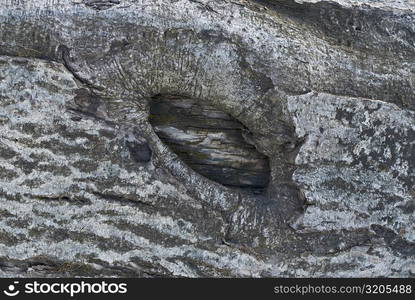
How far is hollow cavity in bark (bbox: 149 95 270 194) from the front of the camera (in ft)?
10.5

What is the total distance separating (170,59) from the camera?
117 inches

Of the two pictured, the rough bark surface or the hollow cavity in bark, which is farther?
the hollow cavity in bark

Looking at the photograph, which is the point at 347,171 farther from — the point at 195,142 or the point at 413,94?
the point at 195,142

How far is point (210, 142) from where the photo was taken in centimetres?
328

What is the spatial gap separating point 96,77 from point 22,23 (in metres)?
0.44

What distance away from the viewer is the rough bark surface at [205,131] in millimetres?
2932

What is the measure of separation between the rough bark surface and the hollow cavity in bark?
0.03 m

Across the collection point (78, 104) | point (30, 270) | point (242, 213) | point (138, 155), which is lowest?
point (30, 270)

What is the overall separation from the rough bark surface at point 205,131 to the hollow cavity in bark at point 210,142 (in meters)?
0.03

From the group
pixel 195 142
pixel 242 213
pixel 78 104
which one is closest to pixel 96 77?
pixel 78 104

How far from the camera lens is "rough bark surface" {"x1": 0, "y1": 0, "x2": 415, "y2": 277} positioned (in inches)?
115

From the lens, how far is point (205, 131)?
3.25 m

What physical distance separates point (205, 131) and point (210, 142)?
2.7 inches

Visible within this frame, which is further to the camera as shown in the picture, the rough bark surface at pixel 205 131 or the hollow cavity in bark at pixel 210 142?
the hollow cavity in bark at pixel 210 142
